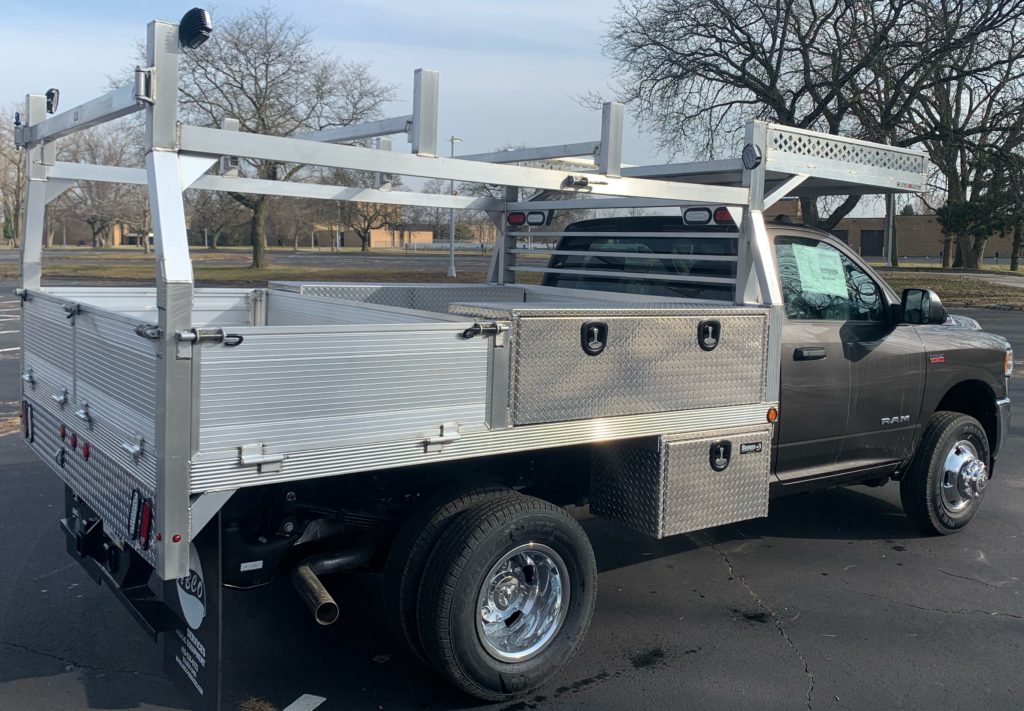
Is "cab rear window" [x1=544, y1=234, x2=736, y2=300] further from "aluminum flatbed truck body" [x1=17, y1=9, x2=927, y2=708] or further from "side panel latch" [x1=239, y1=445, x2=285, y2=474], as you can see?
"side panel latch" [x1=239, y1=445, x2=285, y2=474]

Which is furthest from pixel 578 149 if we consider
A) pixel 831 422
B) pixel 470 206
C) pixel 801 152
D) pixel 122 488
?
pixel 122 488

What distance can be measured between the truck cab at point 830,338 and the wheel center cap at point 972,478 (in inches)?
15.2

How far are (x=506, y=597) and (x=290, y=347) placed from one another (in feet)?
4.58

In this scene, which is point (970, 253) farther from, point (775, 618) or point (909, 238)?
point (775, 618)

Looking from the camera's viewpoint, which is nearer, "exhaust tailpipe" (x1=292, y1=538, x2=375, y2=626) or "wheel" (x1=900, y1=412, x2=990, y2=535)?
"exhaust tailpipe" (x1=292, y1=538, x2=375, y2=626)

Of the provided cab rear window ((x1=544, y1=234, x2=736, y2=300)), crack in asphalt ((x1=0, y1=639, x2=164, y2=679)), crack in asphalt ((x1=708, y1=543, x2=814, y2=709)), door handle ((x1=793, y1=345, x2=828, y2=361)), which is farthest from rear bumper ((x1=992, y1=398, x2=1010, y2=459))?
crack in asphalt ((x1=0, y1=639, x2=164, y2=679))

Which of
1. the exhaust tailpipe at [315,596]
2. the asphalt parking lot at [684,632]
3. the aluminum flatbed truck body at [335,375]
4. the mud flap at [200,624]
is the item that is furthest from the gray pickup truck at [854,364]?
the mud flap at [200,624]

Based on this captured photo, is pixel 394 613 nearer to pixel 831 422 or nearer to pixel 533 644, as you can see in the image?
pixel 533 644

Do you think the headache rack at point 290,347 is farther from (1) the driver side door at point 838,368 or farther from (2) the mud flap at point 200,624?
(1) the driver side door at point 838,368

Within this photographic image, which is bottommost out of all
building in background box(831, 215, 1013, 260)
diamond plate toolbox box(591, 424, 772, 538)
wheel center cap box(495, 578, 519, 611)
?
wheel center cap box(495, 578, 519, 611)

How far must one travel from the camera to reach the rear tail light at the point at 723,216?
4.86 metres

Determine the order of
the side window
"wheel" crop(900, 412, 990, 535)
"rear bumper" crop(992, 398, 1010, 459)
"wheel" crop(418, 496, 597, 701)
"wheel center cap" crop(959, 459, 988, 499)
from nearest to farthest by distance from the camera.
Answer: "wheel" crop(418, 496, 597, 701), the side window, "wheel" crop(900, 412, 990, 535), "wheel center cap" crop(959, 459, 988, 499), "rear bumper" crop(992, 398, 1010, 459)

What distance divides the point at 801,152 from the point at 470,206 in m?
2.05

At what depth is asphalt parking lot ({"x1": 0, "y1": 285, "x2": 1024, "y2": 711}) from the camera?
3805 mm
